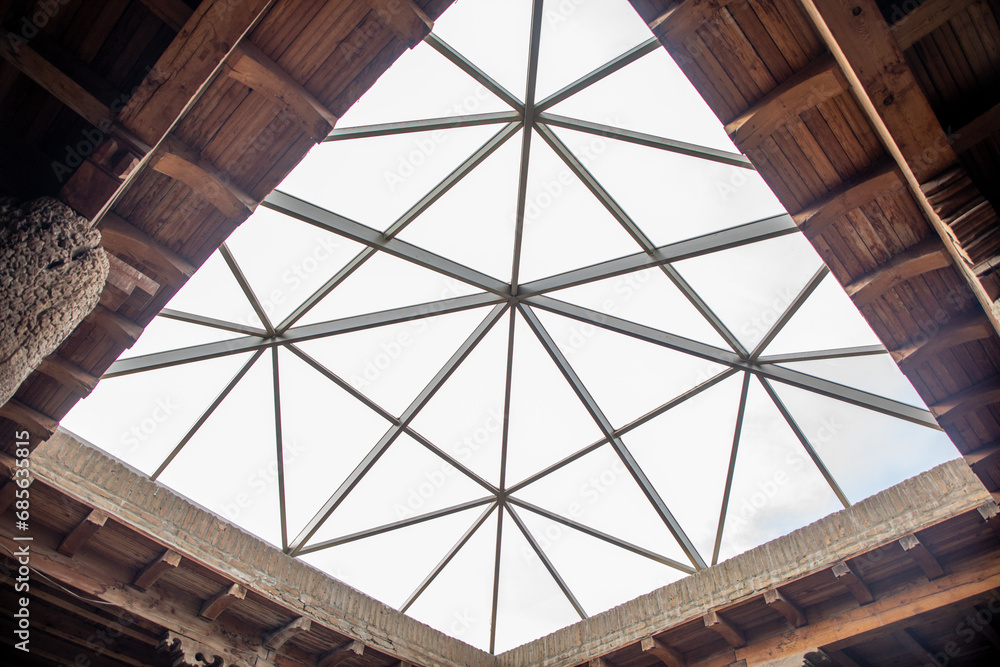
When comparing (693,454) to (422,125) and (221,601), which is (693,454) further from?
(221,601)

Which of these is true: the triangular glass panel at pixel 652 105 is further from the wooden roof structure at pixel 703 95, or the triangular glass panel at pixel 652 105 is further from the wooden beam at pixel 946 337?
the wooden beam at pixel 946 337

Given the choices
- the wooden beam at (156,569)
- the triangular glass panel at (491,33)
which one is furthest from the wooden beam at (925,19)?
the wooden beam at (156,569)

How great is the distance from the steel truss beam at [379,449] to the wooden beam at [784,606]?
6930mm

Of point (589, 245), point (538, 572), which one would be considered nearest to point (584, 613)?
point (538, 572)

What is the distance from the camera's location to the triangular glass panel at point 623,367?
11.9 metres

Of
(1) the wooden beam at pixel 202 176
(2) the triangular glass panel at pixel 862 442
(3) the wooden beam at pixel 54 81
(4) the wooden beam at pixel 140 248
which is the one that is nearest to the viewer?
(3) the wooden beam at pixel 54 81

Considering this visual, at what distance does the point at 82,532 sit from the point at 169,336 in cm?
327

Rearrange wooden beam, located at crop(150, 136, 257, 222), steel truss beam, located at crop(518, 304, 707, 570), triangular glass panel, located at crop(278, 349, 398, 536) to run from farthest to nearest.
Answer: steel truss beam, located at crop(518, 304, 707, 570) → triangular glass panel, located at crop(278, 349, 398, 536) → wooden beam, located at crop(150, 136, 257, 222)

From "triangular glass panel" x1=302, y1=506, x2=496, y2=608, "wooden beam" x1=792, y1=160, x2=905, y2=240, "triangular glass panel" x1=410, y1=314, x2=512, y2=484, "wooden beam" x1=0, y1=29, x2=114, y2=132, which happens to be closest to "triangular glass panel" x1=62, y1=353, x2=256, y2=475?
"triangular glass panel" x1=410, y1=314, x2=512, y2=484

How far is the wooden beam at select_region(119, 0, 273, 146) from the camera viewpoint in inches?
198

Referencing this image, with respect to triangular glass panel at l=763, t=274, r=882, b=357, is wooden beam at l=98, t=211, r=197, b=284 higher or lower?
lower

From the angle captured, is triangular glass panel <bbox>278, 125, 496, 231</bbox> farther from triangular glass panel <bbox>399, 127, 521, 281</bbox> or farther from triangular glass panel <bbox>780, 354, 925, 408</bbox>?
triangular glass panel <bbox>780, 354, 925, 408</bbox>

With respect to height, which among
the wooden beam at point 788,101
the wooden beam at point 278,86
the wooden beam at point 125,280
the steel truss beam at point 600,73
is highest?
the steel truss beam at point 600,73

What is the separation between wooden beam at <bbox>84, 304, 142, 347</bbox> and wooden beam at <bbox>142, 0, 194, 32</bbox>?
3136 millimetres
